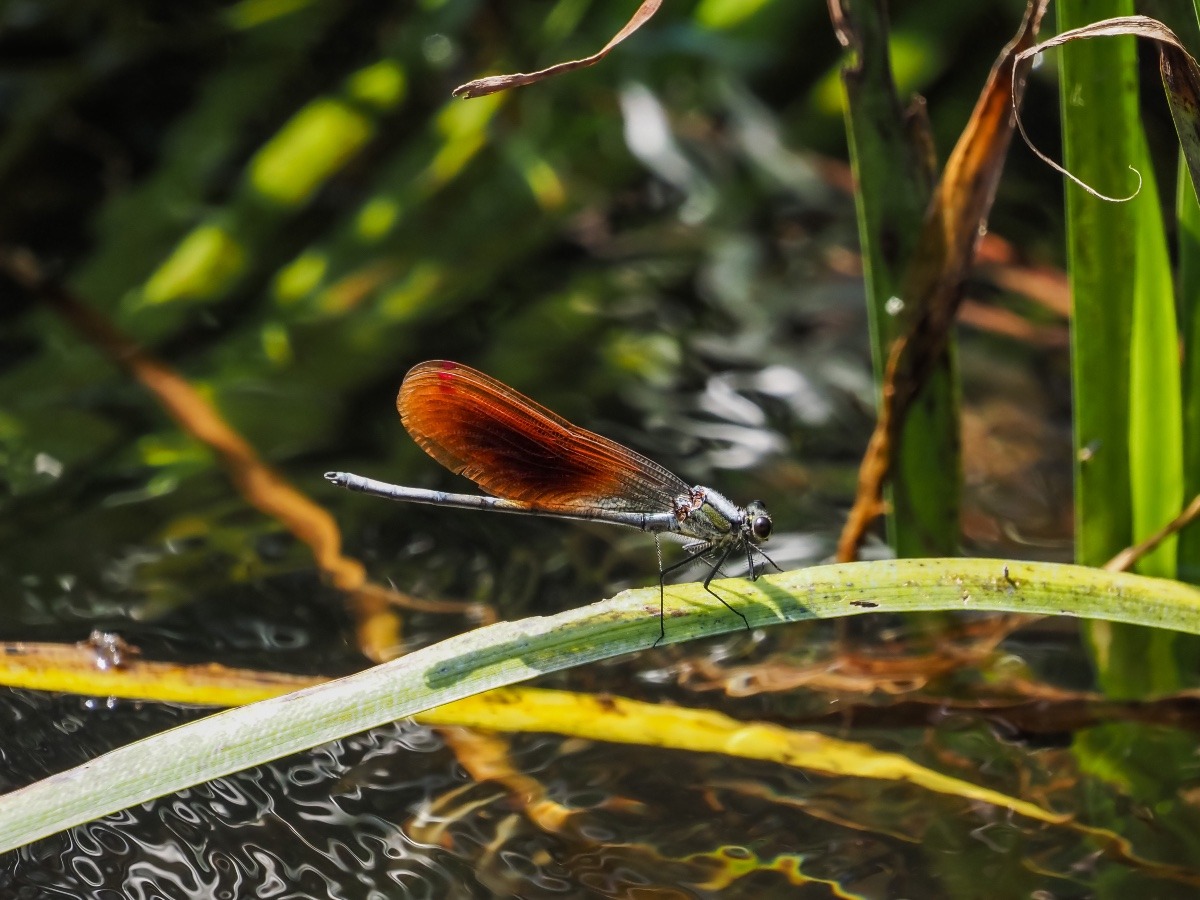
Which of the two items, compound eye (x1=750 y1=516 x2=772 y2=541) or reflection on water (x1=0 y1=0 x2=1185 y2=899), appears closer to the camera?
reflection on water (x1=0 y1=0 x2=1185 y2=899)

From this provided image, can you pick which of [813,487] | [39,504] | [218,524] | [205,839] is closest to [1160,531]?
[813,487]

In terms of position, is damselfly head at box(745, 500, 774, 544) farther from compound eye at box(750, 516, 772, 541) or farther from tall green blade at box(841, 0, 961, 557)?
tall green blade at box(841, 0, 961, 557)

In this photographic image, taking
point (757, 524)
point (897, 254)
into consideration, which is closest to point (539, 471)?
point (757, 524)

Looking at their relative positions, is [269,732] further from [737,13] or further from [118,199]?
[737,13]

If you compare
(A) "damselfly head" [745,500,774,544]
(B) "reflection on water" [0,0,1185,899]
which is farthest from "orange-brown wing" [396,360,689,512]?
(B) "reflection on water" [0,0,1185,899]

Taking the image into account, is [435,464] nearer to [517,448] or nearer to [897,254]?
[517,448]

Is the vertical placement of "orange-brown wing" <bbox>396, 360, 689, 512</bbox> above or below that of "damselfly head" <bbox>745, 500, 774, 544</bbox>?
above

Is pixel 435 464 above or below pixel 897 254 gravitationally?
below
